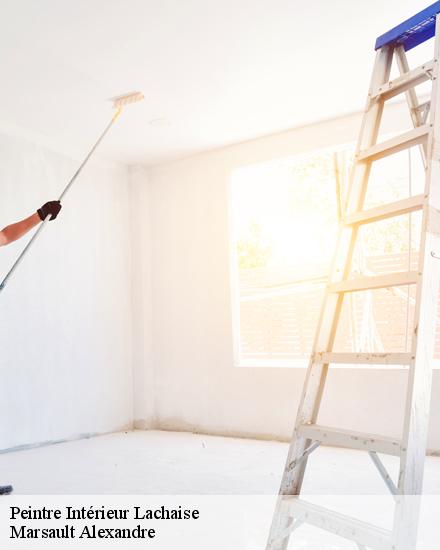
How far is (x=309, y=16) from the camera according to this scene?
288 cm

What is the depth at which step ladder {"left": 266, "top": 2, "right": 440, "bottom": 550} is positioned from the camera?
4.25ft

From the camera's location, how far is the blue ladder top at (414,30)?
1.63 metres

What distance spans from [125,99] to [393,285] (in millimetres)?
2665

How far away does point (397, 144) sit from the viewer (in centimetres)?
160

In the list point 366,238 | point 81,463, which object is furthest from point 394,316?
point 81,463

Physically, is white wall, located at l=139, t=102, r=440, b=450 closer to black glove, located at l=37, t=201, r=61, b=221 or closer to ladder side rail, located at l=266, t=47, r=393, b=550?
black glove, located at l=37, t=201, r=61, b=221

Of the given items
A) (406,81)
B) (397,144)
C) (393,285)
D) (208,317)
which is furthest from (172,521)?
(208,317)

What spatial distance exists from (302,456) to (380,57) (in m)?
1.34

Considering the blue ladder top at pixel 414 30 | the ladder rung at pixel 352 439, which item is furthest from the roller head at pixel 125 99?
the ladder rung at pixel 352 439

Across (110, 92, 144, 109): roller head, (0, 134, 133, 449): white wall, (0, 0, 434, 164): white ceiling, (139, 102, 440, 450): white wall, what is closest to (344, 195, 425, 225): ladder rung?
(0, 0, 434, 164): white ceiling

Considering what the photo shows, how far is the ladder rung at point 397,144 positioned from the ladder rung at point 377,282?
1.38 ft

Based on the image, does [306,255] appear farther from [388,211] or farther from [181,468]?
[388,211]

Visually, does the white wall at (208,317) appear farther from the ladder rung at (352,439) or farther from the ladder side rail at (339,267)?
the ladder rung at (352,439)

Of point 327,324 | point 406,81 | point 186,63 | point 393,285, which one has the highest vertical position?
point 186,63
